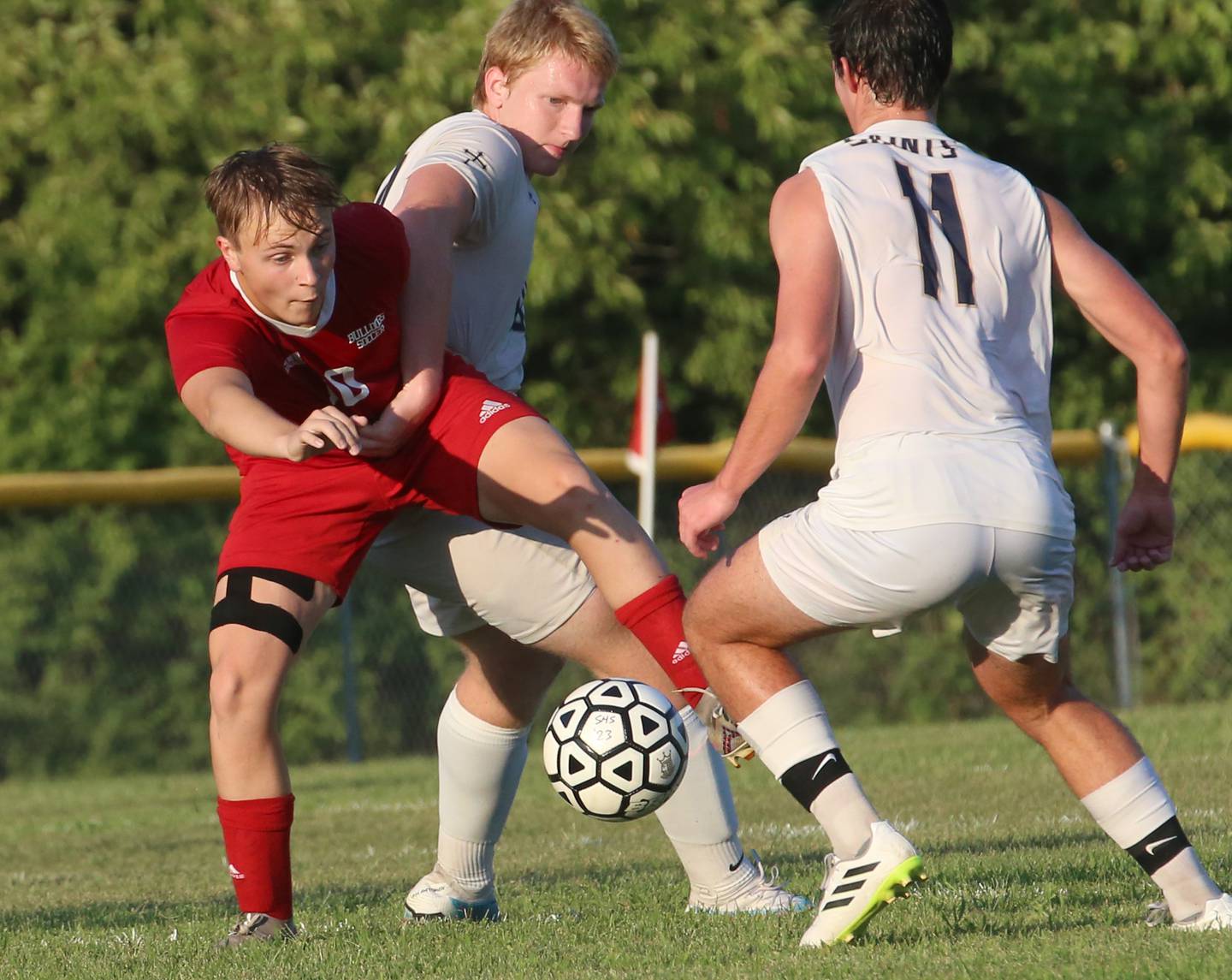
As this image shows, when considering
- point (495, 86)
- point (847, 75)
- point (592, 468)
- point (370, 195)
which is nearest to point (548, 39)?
point (495, 86)

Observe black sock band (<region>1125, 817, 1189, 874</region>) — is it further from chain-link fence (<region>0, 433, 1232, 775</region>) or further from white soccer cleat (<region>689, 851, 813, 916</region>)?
chain-link fence (<region>0, 433, 1232, 775</region>)

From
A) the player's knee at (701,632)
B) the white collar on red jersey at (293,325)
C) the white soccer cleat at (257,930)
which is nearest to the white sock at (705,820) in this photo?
the player's knee at (701,632)

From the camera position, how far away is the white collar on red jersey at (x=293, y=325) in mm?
4566

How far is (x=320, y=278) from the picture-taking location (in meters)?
4.44

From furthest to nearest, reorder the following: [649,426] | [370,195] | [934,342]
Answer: [370,195] < [649,426] < [934,342]

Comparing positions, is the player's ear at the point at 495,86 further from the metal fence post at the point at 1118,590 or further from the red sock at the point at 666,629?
the metal fence post at the point at 1118,590

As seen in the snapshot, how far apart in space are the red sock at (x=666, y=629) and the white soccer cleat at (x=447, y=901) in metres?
1.03

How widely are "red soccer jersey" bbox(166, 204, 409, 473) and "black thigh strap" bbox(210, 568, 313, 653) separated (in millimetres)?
318

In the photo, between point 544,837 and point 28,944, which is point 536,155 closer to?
point 28,944

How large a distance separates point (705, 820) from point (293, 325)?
1.67m

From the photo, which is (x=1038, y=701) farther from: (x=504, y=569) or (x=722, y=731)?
(x=504, y=569)

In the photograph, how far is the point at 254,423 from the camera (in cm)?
418

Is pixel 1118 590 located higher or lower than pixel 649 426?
lower

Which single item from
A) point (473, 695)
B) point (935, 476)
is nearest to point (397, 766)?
point (473, 695)
